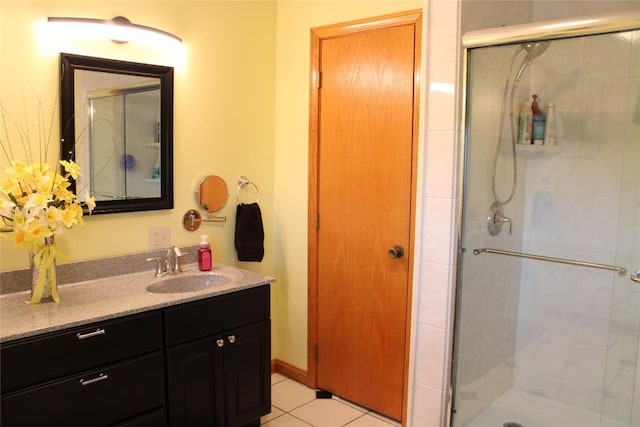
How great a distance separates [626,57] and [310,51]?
1599 millimetres

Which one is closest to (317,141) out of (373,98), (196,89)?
(373,98)

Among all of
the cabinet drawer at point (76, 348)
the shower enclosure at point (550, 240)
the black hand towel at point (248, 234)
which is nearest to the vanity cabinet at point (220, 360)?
the cabinet drawer at point (76, 348)

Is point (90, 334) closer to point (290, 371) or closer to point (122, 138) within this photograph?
point (122, 138)

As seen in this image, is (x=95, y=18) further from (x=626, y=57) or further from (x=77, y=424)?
(x=626, y=57)

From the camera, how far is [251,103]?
3.09 m

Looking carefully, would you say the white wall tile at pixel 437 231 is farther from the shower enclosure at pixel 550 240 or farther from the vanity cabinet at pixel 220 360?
the vanity cabinet at pixel 220 360

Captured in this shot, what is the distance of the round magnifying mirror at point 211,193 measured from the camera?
2838 millimetres

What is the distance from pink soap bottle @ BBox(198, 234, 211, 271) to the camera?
270 centimetres

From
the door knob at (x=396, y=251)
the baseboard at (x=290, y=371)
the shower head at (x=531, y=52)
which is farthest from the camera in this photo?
the baseboard at (x=290, y=371)

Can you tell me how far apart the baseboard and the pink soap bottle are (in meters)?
1.00

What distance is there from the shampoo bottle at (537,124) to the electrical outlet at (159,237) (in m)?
1.90

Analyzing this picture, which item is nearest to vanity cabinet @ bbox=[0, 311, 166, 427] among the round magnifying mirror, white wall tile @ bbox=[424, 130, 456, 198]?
the round magnifying mirror

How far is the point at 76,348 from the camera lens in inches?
75.9

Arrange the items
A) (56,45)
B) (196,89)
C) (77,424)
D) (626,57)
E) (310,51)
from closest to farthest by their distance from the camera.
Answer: (77,424), (626,57), (56,45), (196,89), (310,51)
